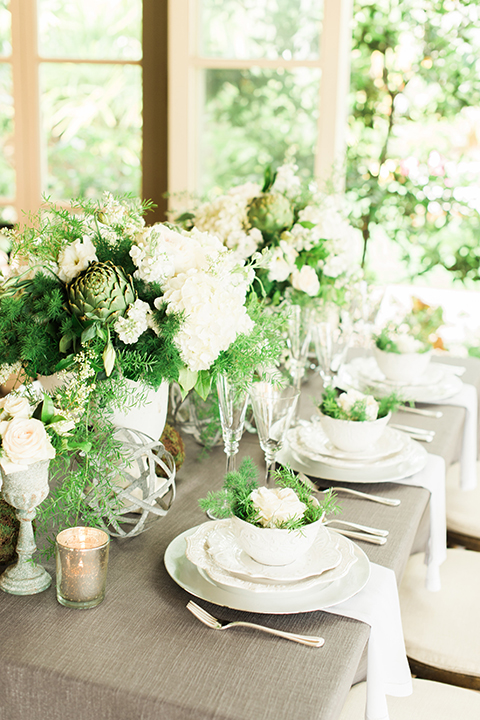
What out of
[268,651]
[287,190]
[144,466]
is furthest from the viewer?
[287,190]

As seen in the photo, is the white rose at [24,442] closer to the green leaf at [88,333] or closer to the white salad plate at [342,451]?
the green leaf at [88,333]

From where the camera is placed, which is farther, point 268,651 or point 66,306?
point 66,306

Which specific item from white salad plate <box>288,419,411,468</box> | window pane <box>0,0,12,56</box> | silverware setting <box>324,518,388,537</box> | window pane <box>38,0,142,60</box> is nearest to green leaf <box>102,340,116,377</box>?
silverware setting <box>324,518,388,537</box>

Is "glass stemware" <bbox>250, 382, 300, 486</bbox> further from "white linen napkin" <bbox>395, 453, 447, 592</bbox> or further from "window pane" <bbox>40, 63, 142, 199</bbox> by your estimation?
"window pane" <bbox>40, 63, 142, 199</bbox>

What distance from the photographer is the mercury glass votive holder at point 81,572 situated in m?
→ 0.85

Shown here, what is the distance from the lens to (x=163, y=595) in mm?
905

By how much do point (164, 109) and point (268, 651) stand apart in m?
2.65

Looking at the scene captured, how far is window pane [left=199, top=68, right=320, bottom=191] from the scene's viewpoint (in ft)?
9.31

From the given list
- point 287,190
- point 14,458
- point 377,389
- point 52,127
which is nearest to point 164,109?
point 52,127

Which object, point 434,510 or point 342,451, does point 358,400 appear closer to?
point 342,451

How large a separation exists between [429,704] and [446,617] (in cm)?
26

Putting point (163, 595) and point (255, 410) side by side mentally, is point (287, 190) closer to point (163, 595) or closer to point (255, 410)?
point (255, 410)

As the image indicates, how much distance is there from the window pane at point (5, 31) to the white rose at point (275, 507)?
269cm

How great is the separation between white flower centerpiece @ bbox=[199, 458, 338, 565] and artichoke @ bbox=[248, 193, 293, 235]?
84 cm
